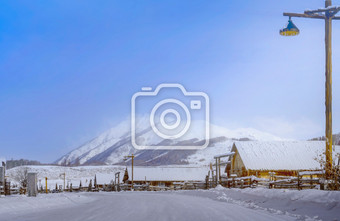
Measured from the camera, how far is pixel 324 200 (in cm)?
1102

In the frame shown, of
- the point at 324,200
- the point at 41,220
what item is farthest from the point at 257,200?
the point at 41,220

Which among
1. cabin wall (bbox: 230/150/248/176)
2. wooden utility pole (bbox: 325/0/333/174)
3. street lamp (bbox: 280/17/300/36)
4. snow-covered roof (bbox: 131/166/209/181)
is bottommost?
snow-covered roof (bbox: 131/166/209/181)

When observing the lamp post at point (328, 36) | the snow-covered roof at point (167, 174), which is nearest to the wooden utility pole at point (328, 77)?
the lamp post at point (328, 36)

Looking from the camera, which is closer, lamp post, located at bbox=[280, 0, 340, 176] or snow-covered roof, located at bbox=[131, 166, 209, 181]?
lamp post, located at bbox=[280, 0, 340, 176]

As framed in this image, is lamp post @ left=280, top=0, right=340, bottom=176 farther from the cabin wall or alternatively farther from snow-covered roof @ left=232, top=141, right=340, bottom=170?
the cabin wall

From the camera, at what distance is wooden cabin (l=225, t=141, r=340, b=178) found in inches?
1975

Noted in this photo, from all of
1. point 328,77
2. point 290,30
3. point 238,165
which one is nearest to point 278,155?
point 238,165

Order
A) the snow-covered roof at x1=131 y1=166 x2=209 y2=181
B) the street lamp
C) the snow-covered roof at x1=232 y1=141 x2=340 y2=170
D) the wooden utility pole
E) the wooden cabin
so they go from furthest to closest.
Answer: the snow-covered roof at x1=131 y1=166 x2=209 y2=181
the snow-covered roof at x1=232 y1=141 x2=340 y2=170
the wooden cabin
the street lamp
the wooden utility pole

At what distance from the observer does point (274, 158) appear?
169ft

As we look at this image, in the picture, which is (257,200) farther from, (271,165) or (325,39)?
(271,165)

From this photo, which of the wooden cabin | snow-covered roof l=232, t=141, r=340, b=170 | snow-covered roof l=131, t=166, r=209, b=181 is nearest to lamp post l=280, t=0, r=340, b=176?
the wooden cabin

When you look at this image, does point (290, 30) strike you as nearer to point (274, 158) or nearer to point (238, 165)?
point (274, 158)

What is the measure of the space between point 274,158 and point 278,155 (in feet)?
3.77

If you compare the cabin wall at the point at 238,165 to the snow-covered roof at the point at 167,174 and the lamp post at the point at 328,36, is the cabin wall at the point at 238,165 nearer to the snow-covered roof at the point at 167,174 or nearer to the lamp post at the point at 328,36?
the lamp post at the point at 328,36
